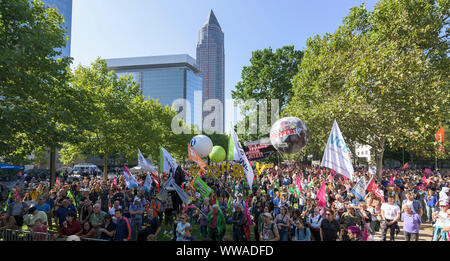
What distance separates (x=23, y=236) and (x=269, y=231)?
6.89 meters

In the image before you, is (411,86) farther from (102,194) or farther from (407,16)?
(102,194)

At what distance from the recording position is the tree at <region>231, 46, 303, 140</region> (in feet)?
133

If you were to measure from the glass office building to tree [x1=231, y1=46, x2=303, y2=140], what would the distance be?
99.1 m

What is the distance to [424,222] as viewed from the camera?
14094 millimetres

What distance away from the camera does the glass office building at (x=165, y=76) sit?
14712 centimetres

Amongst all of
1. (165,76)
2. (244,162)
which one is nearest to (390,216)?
(244,162)

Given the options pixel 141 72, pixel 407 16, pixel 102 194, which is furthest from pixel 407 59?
pixel 141 72

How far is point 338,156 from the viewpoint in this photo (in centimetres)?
1034

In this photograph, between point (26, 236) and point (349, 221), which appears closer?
point (26, 236)

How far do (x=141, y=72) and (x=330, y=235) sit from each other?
6132 inches

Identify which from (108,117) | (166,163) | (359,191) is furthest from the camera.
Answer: (108,117)

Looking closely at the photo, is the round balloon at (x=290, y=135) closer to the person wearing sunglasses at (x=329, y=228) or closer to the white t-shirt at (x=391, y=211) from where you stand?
the white t-shirt at (x=391, y=211)

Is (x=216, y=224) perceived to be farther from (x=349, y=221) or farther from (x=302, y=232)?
(x=349, y=221)

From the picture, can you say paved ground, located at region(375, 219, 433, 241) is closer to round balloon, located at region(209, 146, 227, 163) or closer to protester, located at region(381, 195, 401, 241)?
protester, located at region(381, 195, 401, 241)
